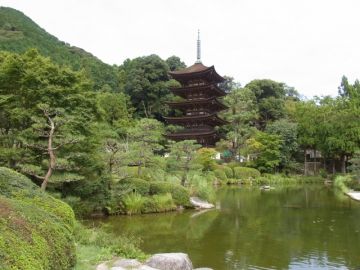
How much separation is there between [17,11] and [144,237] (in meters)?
68.3

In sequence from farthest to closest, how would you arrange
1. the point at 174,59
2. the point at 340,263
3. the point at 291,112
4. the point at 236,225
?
the point at 174,59, the point at 291,112, the point at 236,225, the point at 340,263

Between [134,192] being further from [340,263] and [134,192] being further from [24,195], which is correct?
[24,195]

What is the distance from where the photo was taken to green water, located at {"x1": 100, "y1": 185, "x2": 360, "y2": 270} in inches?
418

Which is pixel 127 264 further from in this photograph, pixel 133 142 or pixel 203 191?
pixel 203 191

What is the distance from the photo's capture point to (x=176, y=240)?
42.8 feet

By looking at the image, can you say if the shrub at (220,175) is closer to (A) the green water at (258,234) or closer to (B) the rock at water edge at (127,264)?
(A) the green water at (258,234)

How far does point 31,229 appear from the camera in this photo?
4980mm

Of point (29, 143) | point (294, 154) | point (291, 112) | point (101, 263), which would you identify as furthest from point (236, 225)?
point (291, 112)

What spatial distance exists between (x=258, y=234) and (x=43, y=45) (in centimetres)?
5437

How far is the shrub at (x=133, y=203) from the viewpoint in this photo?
17.4 m

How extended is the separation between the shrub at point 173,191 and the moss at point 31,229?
12.0 m

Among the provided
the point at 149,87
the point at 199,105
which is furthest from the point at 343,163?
the point at 149,87

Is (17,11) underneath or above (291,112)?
above

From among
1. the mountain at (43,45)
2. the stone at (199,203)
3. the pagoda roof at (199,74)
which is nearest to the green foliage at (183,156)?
the stone at (199,203)
